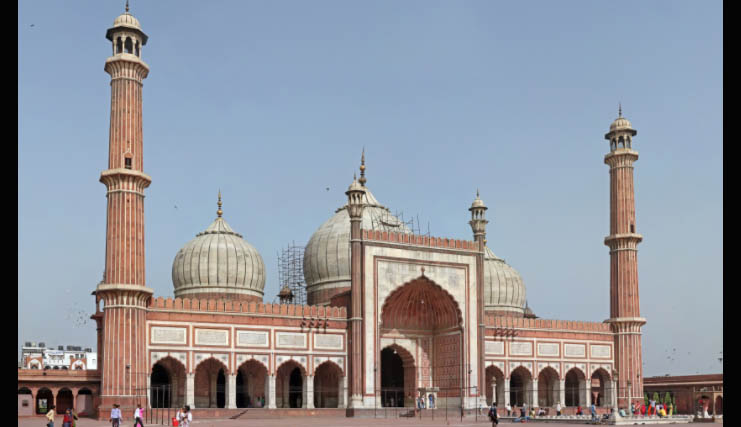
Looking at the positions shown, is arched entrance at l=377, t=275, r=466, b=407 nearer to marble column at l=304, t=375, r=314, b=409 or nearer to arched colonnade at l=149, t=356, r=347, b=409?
arched colonnade at l=149, t=356, r=347, b=409

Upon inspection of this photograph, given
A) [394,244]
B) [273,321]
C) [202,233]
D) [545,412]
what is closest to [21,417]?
[273,321]

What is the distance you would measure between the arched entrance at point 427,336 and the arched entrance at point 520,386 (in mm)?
3588

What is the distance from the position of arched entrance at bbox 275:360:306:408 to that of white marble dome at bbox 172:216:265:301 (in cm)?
424

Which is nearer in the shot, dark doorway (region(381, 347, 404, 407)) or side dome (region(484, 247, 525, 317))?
dark doorway (region(381, 347, 404, 407))

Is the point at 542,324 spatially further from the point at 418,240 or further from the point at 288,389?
the point at 288,389

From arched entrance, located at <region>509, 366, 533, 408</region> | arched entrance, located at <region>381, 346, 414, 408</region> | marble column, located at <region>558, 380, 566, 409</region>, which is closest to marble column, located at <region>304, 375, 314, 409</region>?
arched entrance, located at <region>381, 346, 414, 408</region>

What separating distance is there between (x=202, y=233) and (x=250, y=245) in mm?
2269

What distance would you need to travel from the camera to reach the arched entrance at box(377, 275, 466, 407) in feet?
121

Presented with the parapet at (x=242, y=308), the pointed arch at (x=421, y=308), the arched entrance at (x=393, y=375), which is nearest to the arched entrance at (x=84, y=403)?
the parapet at (x=242, y=308)

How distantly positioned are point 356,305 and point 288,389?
470 cm

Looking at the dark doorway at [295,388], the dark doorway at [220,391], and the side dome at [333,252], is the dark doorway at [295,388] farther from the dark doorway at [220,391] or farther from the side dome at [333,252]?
the side dome at [333,252]

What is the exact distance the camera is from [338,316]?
34.7 metres
